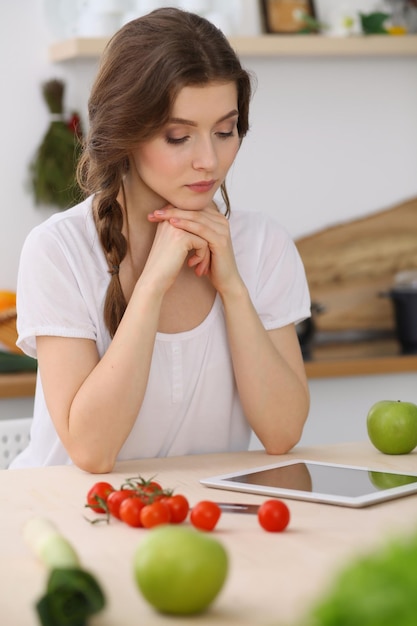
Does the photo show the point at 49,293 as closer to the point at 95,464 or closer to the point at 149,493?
the point at 95,464

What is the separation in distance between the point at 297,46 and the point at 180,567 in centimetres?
279

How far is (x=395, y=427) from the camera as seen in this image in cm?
165

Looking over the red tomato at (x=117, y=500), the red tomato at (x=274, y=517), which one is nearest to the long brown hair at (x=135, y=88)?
the red tomato at (x=117, y=500)

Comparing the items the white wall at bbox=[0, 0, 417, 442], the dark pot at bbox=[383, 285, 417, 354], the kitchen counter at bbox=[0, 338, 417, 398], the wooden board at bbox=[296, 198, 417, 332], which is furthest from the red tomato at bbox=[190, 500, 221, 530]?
the wooden board at bbox=[296, 198, 417, 332]

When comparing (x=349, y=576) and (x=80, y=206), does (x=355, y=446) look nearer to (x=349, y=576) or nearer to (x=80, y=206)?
(x=80, y=206)

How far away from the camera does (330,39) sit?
11.2 feet

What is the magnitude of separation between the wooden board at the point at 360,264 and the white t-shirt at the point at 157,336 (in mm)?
1617

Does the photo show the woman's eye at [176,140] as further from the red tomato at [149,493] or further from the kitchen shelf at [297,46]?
the kitchen shelf at [297,46]

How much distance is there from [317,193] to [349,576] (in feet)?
10.6

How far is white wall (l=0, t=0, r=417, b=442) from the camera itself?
10.8 ft

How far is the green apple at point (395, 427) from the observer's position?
1.66m

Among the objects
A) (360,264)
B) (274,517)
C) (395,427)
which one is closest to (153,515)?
(274,517)

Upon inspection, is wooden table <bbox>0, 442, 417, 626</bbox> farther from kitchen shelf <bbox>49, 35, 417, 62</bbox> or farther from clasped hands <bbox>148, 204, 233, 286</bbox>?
kitchen shelf <bbox>49, 35, 417, 62</bbox>

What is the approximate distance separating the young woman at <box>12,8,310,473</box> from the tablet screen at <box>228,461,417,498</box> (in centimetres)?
25
